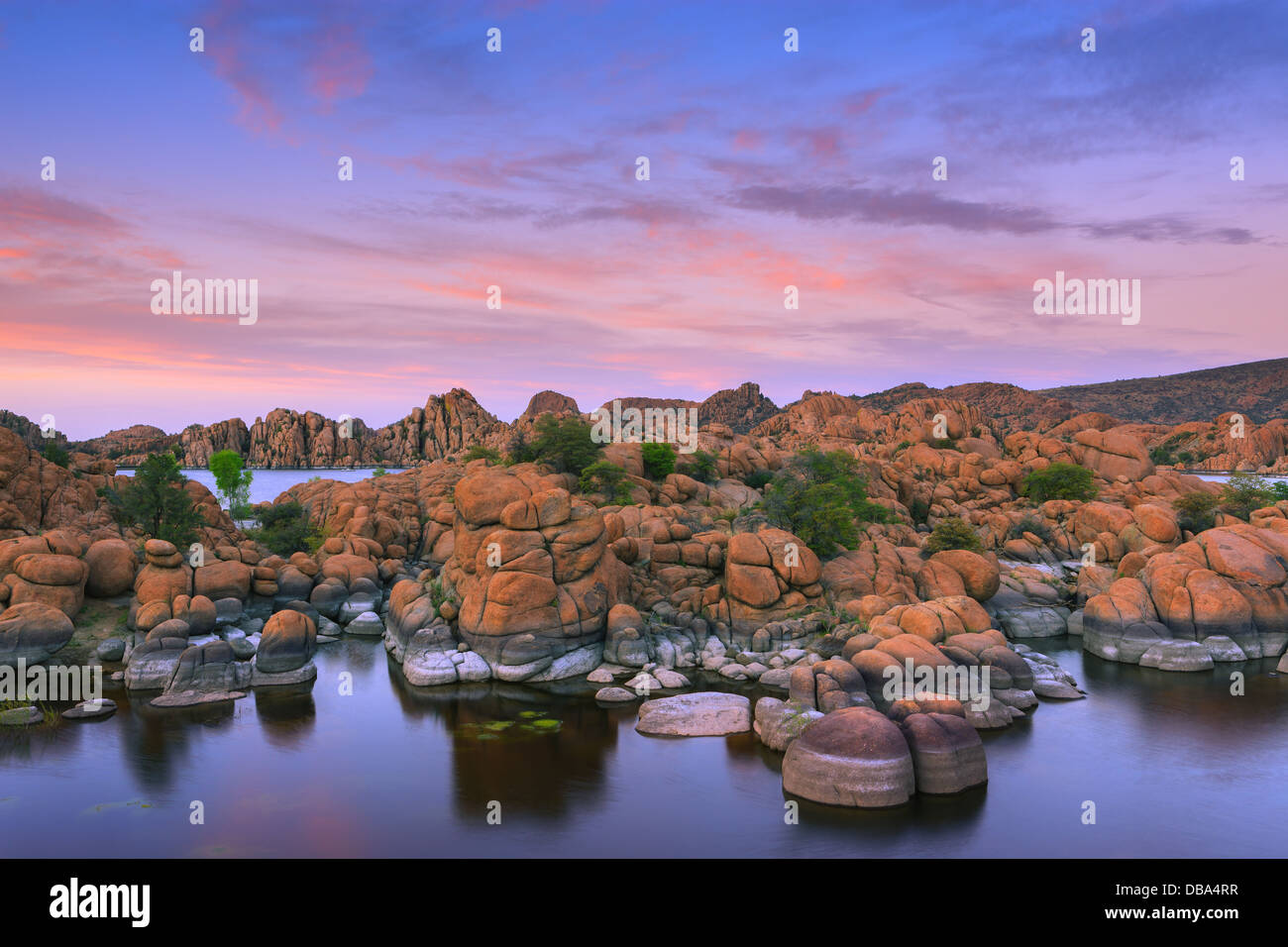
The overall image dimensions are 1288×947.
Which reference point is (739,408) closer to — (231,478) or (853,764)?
(231,478)

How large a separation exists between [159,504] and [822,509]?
37.2 metres

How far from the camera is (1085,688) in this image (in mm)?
31797

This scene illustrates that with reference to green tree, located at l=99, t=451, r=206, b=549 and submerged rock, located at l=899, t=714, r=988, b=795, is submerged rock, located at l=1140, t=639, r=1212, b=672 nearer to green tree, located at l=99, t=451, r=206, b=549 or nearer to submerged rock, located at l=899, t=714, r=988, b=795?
submerged rock, located at l=899, t=714, r=988, b=795

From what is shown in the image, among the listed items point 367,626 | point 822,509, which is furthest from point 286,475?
point 822,509

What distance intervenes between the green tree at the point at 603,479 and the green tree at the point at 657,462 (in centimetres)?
712

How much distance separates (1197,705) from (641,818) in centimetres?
2282

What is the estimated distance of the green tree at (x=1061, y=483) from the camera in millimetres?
61375

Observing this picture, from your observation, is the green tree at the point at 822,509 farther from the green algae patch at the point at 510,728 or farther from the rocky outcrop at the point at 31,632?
the rocky outcrop at the point at 31,632

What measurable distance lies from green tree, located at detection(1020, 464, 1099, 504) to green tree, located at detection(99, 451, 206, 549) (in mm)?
60071

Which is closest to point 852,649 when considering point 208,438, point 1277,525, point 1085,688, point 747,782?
point 747,782

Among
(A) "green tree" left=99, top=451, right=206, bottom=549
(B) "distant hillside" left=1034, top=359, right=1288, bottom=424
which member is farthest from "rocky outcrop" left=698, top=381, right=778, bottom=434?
(A) "green tree" left=99, top=451, right=206, bottom=549
